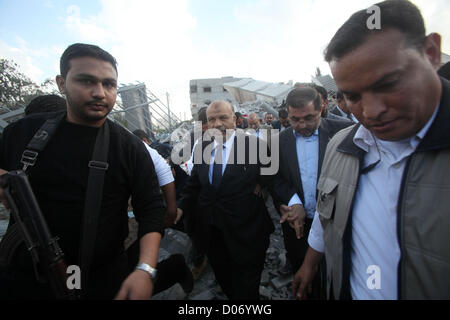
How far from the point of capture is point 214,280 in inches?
121

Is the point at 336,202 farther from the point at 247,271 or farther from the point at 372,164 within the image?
the point at 247,271

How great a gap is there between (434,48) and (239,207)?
183 centimetres

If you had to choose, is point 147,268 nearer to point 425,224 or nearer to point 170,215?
point 170,215

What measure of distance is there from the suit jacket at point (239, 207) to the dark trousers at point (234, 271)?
9 centimetres

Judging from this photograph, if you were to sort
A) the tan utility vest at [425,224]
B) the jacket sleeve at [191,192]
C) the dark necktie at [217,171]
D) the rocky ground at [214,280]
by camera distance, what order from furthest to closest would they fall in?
the rocky ground at [214,280], the jacket sleeve at [191,192], the dark necktie at [217,171], the tan utility vest at [425,224]

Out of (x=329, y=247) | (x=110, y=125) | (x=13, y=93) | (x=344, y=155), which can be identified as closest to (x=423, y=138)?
(x=344, y=155)

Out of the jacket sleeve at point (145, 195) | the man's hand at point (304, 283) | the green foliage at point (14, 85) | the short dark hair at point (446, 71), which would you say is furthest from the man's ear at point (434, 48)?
the green foliage at point (14, 85)

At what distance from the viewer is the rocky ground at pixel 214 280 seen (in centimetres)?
273

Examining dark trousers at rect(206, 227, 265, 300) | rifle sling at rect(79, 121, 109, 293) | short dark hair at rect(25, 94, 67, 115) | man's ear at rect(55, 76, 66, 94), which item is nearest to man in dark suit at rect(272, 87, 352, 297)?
dark trousers at rect(206, 227, 265, 300)

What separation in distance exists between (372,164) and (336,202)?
0.95ft

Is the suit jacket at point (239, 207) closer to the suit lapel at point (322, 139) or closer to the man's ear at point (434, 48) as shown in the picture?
the suit lapel at point (322, 139)

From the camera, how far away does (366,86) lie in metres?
0.86

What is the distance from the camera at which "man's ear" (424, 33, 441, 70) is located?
2.82 ft

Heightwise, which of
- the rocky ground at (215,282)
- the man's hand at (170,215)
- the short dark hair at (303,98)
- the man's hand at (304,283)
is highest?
the short dark hair at (303,98)
